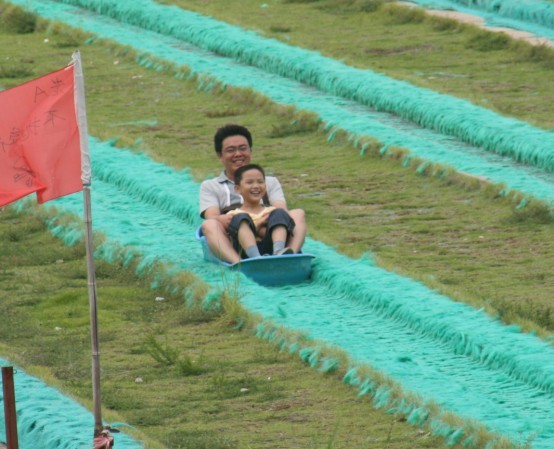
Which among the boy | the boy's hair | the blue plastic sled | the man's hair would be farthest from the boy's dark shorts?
the man's hair

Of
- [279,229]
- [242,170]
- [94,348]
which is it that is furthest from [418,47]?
[94,348]

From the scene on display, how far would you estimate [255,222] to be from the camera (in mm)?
8461

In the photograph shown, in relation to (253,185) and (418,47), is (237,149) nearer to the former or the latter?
(253,185)

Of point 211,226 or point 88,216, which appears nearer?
point 88,216

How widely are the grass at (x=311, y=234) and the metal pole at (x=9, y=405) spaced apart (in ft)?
2.39

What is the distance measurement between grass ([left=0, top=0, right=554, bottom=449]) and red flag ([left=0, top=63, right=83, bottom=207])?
3.44ft

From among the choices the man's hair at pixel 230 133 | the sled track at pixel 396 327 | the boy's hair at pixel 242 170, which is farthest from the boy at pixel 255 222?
the man's hair at pixel 230 133

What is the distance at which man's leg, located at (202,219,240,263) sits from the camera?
27.3ft

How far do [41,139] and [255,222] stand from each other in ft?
9.33

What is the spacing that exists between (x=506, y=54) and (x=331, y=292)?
5906mm

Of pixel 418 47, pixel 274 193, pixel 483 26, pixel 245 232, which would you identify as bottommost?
pixel 245 232

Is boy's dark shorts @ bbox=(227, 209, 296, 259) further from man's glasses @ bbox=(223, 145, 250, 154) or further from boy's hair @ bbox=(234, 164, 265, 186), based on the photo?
man's glasses @ bbox=(223, 145, 250, 154)

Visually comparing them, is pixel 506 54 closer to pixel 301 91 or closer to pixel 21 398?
pixel 301 91

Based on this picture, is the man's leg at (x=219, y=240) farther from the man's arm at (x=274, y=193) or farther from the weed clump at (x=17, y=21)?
the weed clump at (x=17, y=21)
